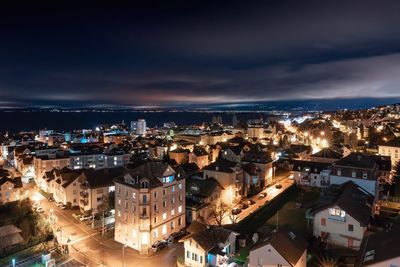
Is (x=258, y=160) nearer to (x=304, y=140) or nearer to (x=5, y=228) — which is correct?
(x=5, y=228)

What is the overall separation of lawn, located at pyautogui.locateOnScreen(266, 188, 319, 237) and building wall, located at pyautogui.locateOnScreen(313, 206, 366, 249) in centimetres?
200

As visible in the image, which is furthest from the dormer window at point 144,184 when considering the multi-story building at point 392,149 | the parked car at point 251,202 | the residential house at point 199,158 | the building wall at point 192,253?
the multi-story building at point 392,149

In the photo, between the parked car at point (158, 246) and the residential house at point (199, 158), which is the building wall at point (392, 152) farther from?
the parked car at point (158, 246)

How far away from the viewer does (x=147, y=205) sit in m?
31.0

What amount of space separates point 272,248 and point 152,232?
1429 centimetres

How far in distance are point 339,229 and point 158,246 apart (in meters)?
17.9

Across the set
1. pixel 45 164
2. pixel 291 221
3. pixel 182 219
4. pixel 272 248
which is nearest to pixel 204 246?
pixel 272 248

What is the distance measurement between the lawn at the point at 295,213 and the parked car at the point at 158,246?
11.9 meters

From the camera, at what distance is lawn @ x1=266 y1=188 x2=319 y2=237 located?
32.2 metres

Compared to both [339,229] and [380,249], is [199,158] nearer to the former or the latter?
[339,229]

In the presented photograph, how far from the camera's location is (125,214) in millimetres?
32844

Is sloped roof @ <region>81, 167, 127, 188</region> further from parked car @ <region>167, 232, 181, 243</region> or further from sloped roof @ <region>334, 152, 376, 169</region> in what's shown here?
sloped roof @ <region>334, 152, 376, 169</region>

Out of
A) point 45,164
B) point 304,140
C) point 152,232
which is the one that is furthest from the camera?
point 304,140

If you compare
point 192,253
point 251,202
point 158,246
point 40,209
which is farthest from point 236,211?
point 40,209
